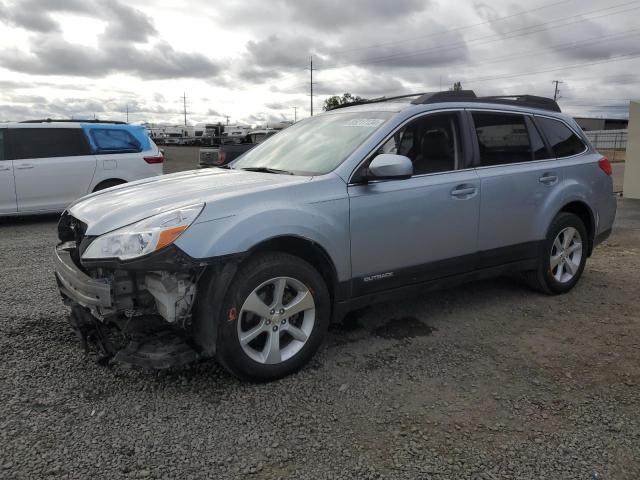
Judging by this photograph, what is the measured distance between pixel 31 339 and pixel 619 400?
3.96 m

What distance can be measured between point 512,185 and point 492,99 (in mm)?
832

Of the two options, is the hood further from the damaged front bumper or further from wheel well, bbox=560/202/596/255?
wheel well, bbox=560/202/596/255

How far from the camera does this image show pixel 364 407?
3.08 meters

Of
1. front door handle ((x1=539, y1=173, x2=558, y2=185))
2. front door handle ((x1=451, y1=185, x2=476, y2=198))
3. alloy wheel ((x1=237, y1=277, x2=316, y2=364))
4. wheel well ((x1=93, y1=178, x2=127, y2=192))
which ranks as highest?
front door handle ((x1=539, y1=173, x2=558, y2=185))

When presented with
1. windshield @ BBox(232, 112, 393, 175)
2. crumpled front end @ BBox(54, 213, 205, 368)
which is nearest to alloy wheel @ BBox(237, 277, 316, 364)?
crumpled front end @ BBox(54, 213, 205, 368)

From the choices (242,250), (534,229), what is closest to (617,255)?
(534,229)

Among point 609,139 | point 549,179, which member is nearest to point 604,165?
point 549,179

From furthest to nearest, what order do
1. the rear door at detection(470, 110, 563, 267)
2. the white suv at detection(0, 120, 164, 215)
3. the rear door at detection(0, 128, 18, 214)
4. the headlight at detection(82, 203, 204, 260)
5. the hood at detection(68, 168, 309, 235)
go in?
the white suv at detection(0, 120, 164, 215) → the rear door at detection(0, 128, 18, 214) → the rear door at detection(470, 110, 563, 267) → the hood at detection(68, 168, 309, 235) → the headlight at detection(82, 203, 204, 260)

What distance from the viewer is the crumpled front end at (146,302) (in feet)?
9.60

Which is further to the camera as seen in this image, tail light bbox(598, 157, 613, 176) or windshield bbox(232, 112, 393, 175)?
tail light bbox(598, 157, 613, 176)

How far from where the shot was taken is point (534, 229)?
186 inches

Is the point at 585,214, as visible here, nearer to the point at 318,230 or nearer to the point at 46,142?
the point at 318,230

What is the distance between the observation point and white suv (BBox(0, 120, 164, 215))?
8758 millimetres

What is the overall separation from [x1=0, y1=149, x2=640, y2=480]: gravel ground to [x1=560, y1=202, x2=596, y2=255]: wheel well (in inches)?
39.5
